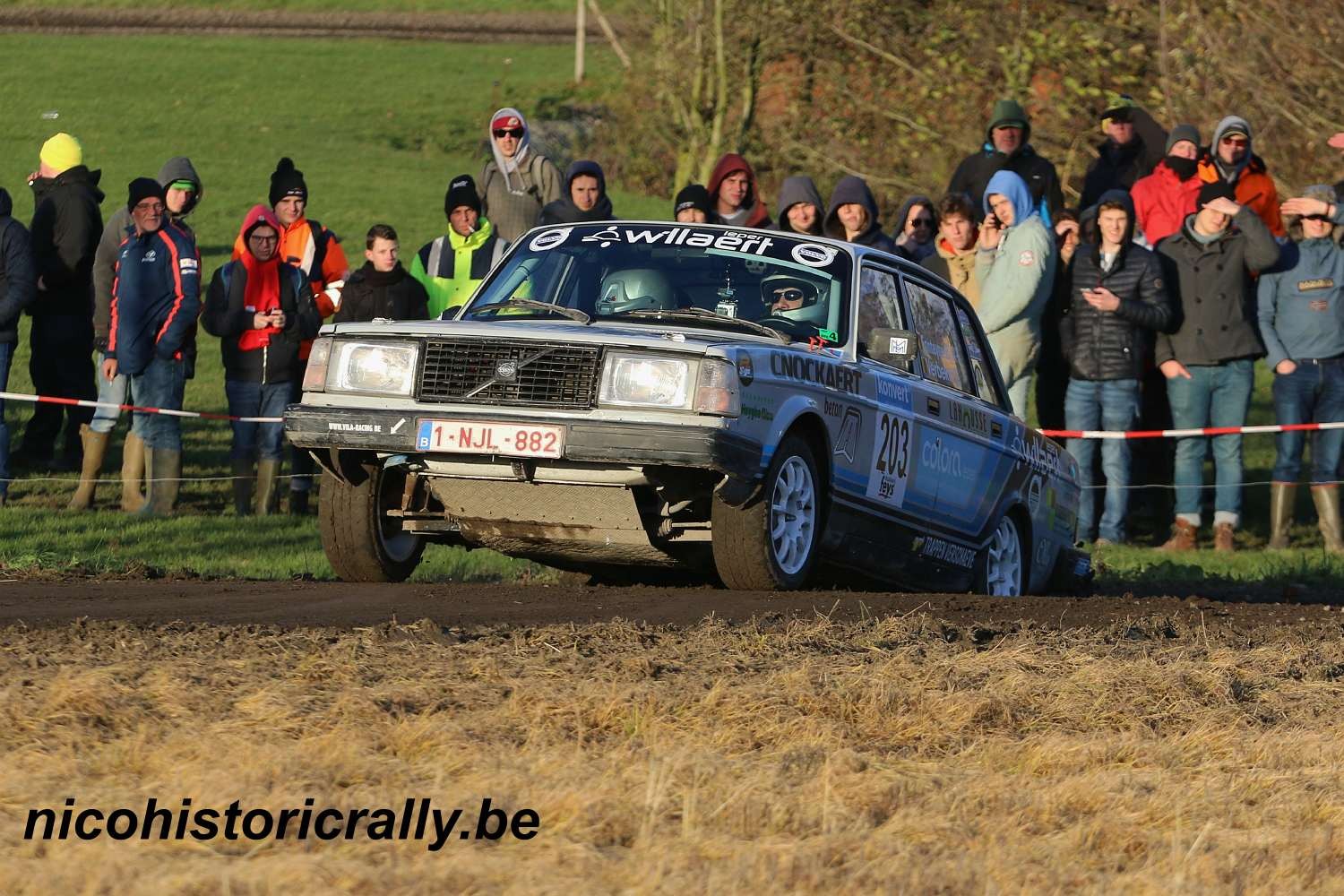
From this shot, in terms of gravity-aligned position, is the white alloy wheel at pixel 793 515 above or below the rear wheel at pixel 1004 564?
above

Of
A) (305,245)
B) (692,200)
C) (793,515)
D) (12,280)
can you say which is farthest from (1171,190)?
(12,280)

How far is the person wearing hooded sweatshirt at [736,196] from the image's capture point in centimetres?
1519

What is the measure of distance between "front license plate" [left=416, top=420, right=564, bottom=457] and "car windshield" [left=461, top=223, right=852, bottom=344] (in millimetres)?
1097

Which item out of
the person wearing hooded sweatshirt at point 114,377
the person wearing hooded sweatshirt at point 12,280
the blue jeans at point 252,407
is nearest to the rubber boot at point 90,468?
the person wearing hooded sweatshirt at point 114,377

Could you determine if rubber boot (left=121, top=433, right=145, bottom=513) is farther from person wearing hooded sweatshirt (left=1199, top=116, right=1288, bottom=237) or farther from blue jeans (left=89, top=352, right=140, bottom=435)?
person wearing hooded sweatshirt (left=1199, top=116, right=1288, bottom=237)

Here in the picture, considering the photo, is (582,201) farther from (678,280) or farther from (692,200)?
(678,280)

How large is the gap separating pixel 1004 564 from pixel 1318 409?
16.2 feet

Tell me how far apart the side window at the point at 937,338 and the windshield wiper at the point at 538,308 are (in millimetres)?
1977

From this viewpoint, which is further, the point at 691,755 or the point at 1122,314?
the point at 1122,314

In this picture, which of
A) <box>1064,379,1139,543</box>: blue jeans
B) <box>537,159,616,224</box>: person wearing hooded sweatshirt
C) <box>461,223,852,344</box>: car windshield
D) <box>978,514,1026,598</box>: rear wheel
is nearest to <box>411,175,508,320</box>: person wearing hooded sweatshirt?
<box>537,159,616,224</box>: person wearing hooded sweatshirt

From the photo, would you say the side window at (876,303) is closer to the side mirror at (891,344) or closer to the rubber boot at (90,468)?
the side mirror at (891,344)

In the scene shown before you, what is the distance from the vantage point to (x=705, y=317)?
969 centimetres

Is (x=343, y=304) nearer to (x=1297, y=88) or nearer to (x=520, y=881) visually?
(x=520, y=881)

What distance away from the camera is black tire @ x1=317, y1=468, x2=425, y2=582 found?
9.57 m
